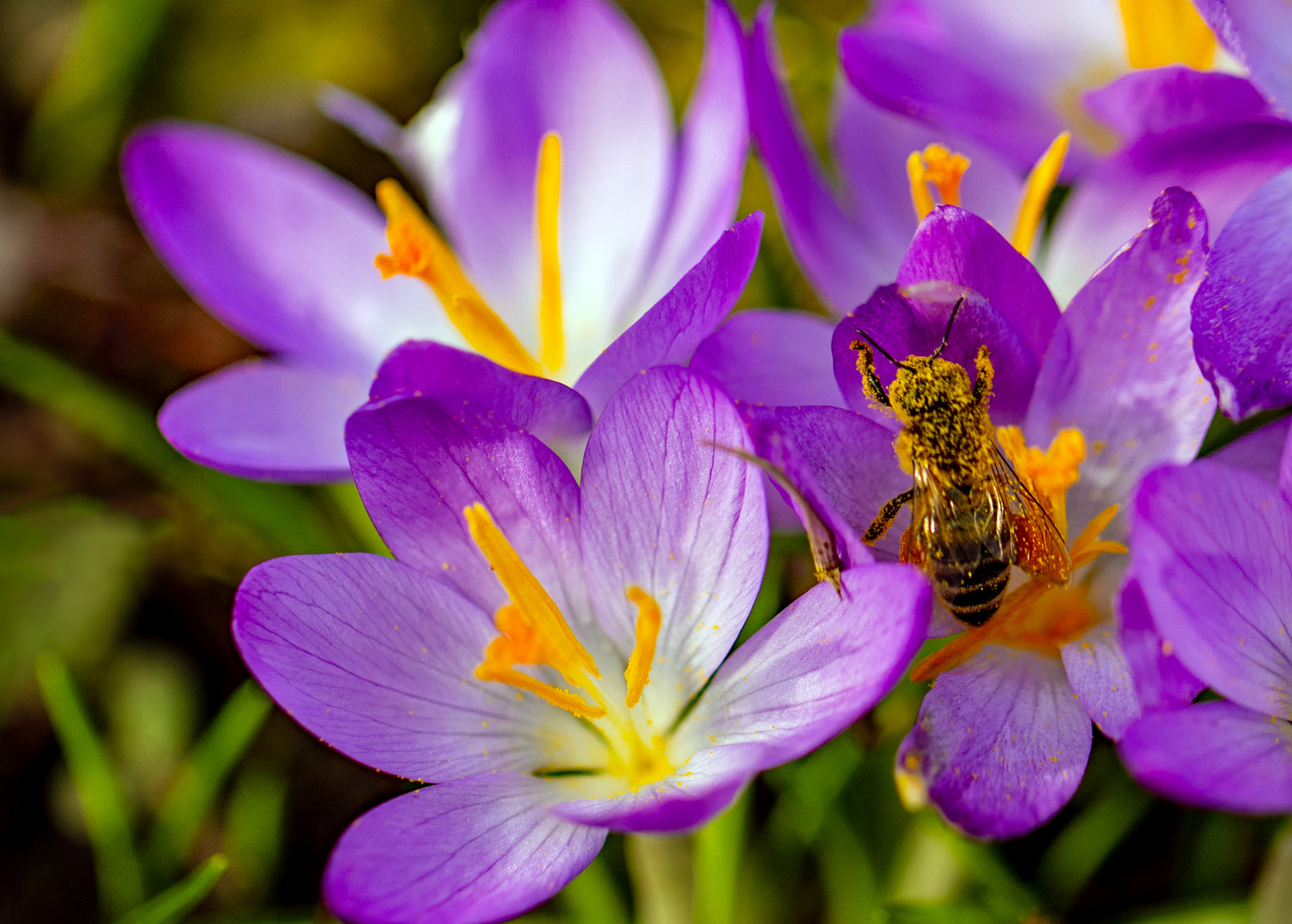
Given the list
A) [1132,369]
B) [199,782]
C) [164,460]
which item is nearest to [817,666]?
[1132,369]

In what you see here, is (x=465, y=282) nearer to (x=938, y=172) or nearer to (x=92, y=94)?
(x=938, y=172)

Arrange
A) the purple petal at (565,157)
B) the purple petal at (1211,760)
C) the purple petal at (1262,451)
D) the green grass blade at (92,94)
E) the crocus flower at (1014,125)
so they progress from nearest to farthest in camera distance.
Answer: the purple petal at (1211,760) → the purple petal at (1262,451) → the crocus flower at (1014,125) → the purple petal at (565,157) → the green grass blade at (92,94)

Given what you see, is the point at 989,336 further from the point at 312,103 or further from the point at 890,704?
the point at 312,103

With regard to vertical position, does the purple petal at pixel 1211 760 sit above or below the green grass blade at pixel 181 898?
above

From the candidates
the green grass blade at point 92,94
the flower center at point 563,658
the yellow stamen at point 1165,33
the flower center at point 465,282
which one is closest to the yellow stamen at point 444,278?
Result: the flower center at point 465,282

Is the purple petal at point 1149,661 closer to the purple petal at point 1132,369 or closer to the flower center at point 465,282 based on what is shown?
the purple petal at point 1132,369

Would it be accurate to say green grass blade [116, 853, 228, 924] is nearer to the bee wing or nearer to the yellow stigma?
the bee wing
